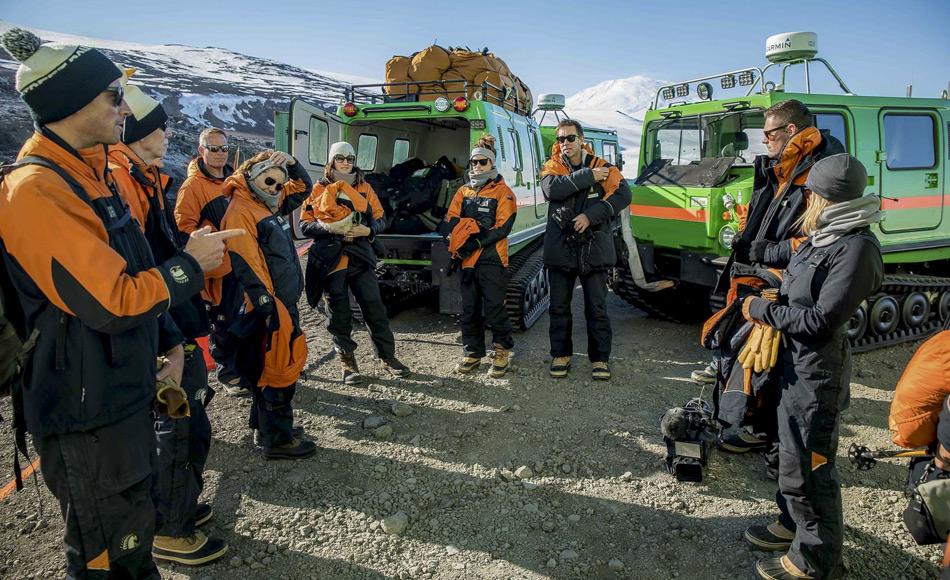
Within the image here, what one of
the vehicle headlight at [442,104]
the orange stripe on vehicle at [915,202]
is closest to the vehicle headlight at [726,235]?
the orange stripe on vehicle at [915,202]

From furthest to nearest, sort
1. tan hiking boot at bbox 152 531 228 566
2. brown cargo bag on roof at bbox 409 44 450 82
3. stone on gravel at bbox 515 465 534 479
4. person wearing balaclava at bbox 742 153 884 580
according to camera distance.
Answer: brown cargo bag on roof at bbox 409 44 450 82
stone on gravel at bbox 515 465 534 479
tan hiking boot at bbox 152 531 228 566
person wearing balaclava at bbox 742 153 884 580

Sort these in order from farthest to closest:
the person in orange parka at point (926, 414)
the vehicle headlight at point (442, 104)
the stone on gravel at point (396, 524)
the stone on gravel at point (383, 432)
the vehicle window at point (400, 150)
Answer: the vehicle window at point (400, 150), the vehicle headlight at point (442, 104), the stone on gravel at point (383, 432), the stone on gravel at point (396, 524), the person in orange parka at point (926, 414)

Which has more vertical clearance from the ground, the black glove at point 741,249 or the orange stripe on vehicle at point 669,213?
the orange stripe on vehicle at point 669,213

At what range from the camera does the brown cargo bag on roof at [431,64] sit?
728 cm

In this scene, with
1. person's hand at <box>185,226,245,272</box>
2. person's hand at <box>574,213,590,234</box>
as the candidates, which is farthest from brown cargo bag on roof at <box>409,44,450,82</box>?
person's hand at <box>185,226,245,272</box>

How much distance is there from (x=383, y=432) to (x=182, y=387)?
1583 millimetres

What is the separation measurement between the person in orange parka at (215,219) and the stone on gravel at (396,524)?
1279 millimetres

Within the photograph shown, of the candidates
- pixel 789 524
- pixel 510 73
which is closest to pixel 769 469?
pixel 789 524

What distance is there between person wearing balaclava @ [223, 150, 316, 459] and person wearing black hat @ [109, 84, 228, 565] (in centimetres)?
59

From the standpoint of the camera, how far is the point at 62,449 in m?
1.83

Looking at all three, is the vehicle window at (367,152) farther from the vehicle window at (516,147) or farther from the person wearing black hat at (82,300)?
the person wearing black hat at (82,300)

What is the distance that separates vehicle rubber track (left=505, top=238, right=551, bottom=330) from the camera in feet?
20.0

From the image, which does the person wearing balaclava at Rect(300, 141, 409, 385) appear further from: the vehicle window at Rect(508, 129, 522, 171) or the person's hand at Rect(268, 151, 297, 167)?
the vehicle window at Rect(508, 129, 522, 171)

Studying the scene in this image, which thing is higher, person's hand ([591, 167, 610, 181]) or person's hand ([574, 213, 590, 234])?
person's hand ([591, 167, 610, 181])
